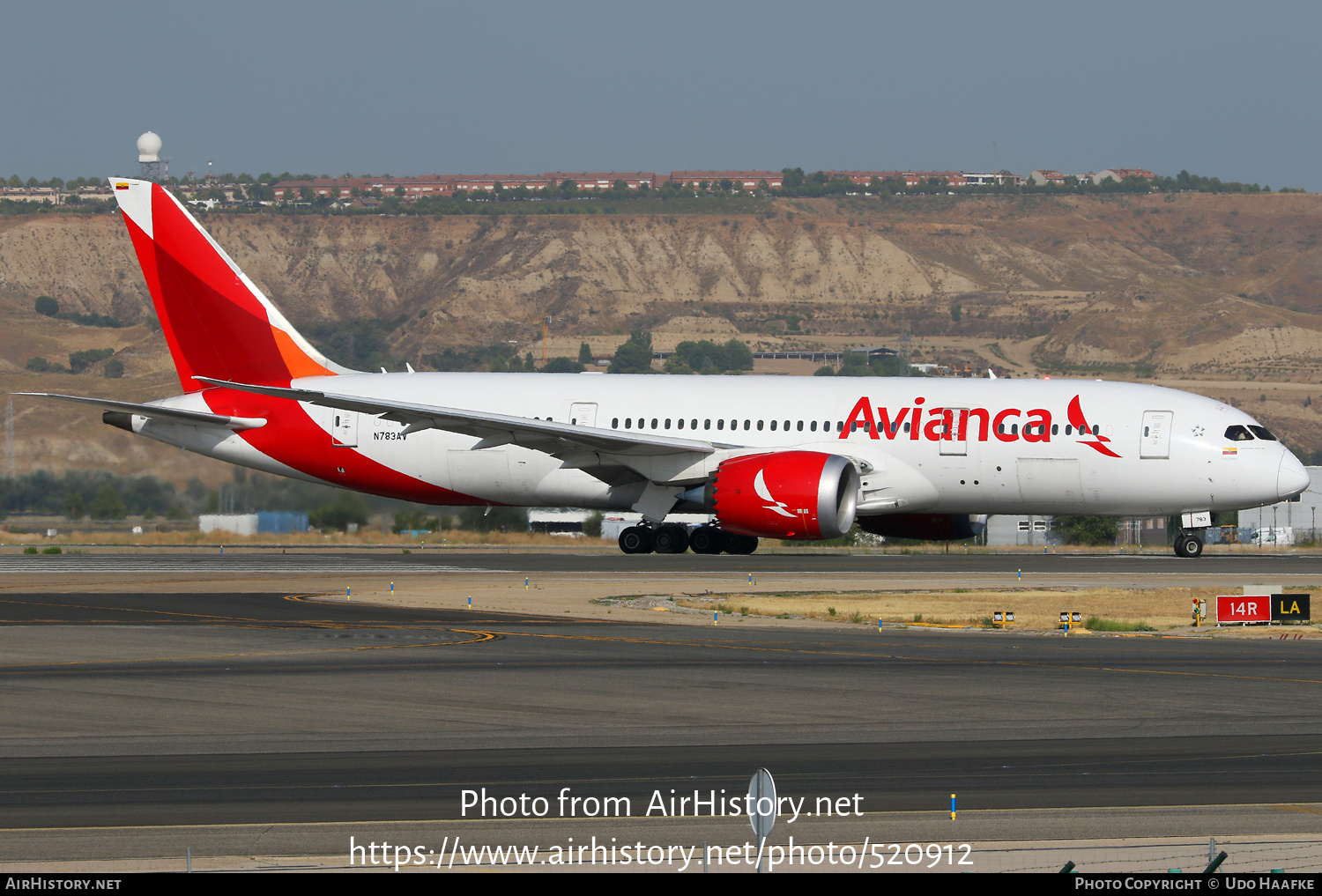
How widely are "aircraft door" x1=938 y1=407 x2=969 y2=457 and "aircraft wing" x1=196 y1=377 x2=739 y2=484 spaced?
4536 mm

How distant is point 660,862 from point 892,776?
3.29 metres

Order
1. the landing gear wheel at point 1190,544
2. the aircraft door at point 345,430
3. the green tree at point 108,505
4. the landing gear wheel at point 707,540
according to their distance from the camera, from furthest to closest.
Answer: the green tree at point 108,505
the aircraft door at point 345,430
the landing gear wheel at point 707,540
the landing gear wheel at point 1190,544

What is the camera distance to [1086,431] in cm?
3381

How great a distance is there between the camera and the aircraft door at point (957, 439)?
3409cm

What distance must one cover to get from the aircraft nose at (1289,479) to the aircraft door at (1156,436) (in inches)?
91.7

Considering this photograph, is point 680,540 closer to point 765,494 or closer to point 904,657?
point 765,494

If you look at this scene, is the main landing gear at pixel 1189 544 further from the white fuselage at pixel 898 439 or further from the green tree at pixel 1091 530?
the green tree at pixel 1091 530

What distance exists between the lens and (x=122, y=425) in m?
38.0

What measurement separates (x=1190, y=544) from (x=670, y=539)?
38.2ft

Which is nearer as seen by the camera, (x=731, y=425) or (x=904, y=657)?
(x=904, y=657)

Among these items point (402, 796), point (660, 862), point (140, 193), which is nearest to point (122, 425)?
point (140, 193)

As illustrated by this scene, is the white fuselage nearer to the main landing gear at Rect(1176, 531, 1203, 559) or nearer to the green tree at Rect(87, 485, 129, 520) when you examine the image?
the main landing gear at Rect(1176, 531, 1203, 559)

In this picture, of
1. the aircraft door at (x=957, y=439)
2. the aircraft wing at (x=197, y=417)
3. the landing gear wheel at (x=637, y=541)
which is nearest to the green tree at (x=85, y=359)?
the aircraft wing at (x=197, y=417)

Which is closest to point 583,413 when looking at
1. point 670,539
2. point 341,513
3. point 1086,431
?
point 670,539
